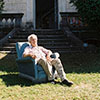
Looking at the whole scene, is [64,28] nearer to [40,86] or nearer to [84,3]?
[84,3]

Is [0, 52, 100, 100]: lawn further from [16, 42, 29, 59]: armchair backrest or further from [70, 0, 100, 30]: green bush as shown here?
[70, 0, 100, 30]: green bush

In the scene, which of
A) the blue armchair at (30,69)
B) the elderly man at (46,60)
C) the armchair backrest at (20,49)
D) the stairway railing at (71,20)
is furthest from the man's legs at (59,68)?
the stairway railing at (71,20)

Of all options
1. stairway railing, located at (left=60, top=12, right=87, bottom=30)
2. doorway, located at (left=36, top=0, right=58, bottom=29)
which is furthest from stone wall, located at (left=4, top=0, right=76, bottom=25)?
doorway, located at (left=36, top=0, right=58, bottom=29)

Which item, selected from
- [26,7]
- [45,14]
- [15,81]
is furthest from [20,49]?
[45,14]

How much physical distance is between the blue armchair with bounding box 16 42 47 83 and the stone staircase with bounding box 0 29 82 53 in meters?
3.72

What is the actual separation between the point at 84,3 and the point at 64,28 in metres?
3.22

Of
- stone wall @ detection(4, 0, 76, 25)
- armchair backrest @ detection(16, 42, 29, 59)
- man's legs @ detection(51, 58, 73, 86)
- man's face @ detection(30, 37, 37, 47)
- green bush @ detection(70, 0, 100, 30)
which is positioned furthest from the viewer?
stone wall @ detection(4, 0, 76, 25)

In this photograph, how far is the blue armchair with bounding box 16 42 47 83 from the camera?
3.98 m

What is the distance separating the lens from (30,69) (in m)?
4.20

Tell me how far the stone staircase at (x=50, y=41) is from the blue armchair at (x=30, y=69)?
12.2 ft

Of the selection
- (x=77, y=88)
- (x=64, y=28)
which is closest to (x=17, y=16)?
(x=64, y=28)

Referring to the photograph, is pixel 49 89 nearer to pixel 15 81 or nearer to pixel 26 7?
pixel 15 81

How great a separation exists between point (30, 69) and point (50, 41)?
15.8 ft

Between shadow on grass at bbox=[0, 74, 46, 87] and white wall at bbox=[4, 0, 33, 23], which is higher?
white wall at bbox=[4, 0, 33, 23]
